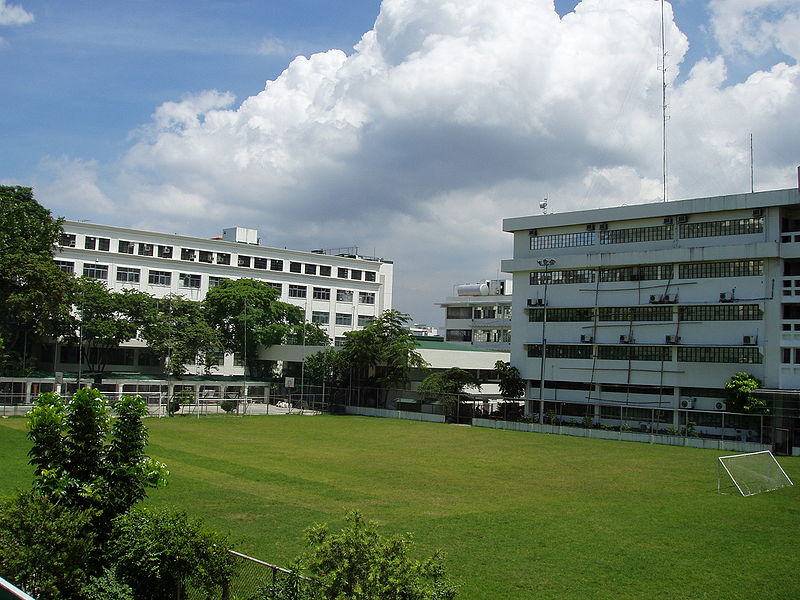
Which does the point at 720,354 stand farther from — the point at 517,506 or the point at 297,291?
the point at 297,291

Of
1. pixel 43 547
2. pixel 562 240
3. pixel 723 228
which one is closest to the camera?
pixel 43 547

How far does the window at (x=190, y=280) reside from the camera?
79438mm

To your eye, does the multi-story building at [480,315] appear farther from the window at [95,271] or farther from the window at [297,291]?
the window at [95,271]

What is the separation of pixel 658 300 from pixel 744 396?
8.57 metres

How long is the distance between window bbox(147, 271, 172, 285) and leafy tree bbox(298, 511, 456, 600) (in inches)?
2841

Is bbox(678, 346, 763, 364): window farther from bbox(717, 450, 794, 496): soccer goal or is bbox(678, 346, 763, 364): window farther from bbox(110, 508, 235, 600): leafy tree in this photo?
bbox(110, 508, 235, 600): leafy tree

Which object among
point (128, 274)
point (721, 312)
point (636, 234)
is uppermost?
point (636, 234)

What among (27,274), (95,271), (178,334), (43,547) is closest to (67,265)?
(95,271)

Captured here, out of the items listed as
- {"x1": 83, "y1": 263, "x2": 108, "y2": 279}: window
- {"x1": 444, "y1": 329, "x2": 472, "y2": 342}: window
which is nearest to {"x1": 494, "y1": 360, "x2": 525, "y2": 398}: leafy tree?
{"x1": 83, "y1": 263, "x2": 108, "y2": 279}: window

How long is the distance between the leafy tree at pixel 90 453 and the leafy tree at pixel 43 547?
1.97 feet

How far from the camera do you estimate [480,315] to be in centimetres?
9794

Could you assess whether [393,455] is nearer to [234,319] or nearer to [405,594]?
[405,594]

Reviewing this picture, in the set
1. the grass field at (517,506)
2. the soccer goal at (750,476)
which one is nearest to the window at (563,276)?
the grass field at (517,506)

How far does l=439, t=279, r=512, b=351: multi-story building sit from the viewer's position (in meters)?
94.5
